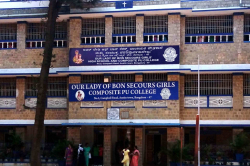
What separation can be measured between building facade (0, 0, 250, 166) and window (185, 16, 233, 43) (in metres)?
0.05

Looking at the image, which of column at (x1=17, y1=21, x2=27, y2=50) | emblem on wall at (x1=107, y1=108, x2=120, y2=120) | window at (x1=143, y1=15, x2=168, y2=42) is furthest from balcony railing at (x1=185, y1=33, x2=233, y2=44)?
column at (x1=17, y1=21, x2=27, y2=50)

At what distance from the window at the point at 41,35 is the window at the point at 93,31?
4.35ft

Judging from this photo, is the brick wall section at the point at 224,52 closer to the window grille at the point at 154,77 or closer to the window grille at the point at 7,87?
the window grille at the point at 154,77

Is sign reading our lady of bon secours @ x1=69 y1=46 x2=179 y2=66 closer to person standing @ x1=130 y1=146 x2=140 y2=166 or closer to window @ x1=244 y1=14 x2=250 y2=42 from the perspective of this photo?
window @ x1=244 y1=14 x2=250 y2=42

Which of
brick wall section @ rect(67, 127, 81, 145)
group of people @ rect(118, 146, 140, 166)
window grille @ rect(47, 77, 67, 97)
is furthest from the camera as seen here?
window grille @ rect(47, 77, 67, 97)

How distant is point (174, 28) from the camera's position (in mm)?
25203

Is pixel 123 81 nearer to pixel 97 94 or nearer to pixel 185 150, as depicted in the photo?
pixel 97 94

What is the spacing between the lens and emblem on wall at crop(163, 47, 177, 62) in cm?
2497

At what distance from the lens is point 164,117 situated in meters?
24.9

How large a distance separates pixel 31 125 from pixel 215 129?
33.8 ft

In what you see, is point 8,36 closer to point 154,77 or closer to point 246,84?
point 154,77

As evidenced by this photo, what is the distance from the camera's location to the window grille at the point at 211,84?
25.3 meters

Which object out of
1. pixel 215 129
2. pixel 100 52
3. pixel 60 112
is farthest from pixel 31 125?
pixel 215 129

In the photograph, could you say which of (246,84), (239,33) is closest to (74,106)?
(246,84)
